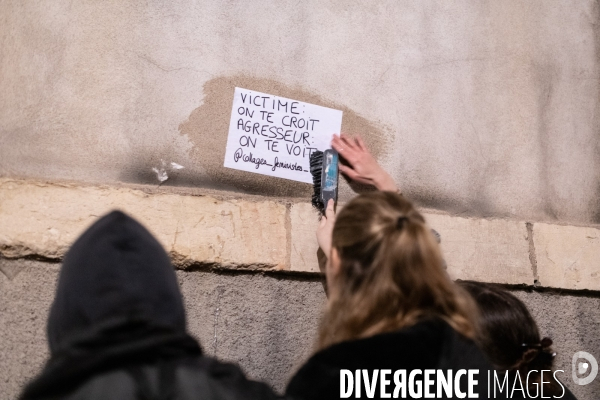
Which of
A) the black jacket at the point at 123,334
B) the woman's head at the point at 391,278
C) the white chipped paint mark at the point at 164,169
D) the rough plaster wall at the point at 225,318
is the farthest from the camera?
the white chipped paint mark at the point at 164,169

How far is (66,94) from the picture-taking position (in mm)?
2047

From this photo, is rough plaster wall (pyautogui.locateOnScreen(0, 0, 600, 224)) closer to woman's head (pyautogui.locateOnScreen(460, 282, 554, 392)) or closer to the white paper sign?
the white paper sign

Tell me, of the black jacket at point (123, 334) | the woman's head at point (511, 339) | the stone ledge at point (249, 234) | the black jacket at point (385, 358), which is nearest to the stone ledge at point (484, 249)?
the stone ledge at point (249, 234)

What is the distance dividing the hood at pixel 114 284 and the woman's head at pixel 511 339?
958mm

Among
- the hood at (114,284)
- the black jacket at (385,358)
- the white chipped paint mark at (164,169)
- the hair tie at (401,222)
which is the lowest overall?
the black jacket at (385,358)

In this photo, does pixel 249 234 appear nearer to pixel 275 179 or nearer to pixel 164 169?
pixel 275 179

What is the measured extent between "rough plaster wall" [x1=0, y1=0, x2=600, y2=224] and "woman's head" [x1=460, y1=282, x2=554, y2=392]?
0.72 m

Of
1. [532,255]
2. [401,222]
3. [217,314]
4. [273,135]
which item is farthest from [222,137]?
[532,255]

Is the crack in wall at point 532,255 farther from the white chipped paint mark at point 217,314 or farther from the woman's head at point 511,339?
the white chipped paint mark at point 217,314

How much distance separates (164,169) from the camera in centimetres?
211

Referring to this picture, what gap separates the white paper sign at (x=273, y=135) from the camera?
7.14ft

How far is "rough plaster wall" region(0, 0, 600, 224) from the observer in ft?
6.73

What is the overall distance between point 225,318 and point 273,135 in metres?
0.72

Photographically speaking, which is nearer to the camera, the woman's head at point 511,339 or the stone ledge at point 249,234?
the woman's head at point 511,339
